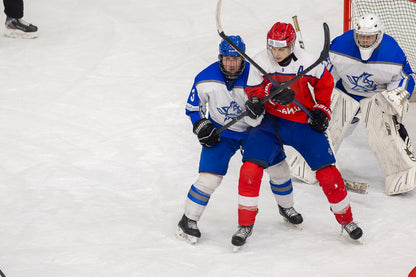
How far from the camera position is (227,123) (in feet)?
10.9

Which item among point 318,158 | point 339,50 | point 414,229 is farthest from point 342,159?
point 318,158

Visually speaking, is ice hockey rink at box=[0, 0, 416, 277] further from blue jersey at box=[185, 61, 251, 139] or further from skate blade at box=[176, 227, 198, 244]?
blue jersey at box=[185, 61, 251, 139]

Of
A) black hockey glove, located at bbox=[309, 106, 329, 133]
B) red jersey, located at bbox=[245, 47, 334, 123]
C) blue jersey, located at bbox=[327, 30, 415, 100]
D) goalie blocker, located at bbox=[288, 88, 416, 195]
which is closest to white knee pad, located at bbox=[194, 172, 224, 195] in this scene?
red jersey, located at bbox=[245, 47, 334, 123]

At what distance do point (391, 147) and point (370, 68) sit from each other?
514 millimetres

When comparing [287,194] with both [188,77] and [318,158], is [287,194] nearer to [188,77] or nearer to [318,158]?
[318,158]

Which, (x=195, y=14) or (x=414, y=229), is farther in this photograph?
(x=195, y=14)

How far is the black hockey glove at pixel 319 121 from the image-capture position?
3.23 metres

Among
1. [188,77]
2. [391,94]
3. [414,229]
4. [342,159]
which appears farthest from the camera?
[188,77]

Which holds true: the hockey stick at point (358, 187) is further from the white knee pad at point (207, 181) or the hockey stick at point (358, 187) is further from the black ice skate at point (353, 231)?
the white knee pad at point (207, 181)

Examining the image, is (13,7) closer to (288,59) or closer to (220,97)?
(220,97)

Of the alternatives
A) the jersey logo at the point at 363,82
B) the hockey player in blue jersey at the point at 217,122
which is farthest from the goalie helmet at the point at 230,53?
the jersey logo at the point at 363,82

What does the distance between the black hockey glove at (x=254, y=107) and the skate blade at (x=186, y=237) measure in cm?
71

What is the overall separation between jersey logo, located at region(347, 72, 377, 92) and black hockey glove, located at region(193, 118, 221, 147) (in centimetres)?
125

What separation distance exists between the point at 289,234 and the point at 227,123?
2.30ft
